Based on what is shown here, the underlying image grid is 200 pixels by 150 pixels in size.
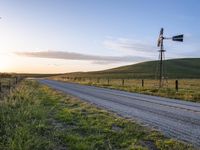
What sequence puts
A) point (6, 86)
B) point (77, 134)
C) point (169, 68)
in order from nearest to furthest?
point (77, 134) → point (6, 86) → point (169, 68)

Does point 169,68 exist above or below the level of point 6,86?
above

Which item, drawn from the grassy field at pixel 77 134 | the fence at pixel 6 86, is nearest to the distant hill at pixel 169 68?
the fence at pixel 6 86

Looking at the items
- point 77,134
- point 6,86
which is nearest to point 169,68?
point 6,86

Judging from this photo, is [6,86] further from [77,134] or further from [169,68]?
[169,68]

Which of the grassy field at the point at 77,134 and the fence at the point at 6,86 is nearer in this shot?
the grassy field at the point at 77,134

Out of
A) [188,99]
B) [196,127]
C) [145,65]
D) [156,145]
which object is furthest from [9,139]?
[145,65]

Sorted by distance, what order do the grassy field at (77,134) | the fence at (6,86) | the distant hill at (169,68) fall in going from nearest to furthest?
1. the grassy field at (77,134)
2. the fence at (6,86)
3. the distant hill at (169,68)

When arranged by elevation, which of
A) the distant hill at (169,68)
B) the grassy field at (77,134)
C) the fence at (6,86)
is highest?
the distant hill at (169,68)

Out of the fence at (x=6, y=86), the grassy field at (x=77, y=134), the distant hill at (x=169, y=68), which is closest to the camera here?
the grassy field at (x=77, y=134)

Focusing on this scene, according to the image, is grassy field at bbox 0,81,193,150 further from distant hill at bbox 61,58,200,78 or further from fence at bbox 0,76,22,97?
distant hill at bbox 61,58,200,78

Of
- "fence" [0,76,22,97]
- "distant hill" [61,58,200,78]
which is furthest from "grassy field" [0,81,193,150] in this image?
"distant hill" [61,58,200,78]

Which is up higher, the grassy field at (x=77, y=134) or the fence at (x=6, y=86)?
the fence at (x=6, y=86)

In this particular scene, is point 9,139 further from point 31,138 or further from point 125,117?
point 125,117

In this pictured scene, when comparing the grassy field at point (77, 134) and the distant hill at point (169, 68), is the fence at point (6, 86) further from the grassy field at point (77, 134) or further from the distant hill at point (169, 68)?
the distant hill at point (169, 68)
